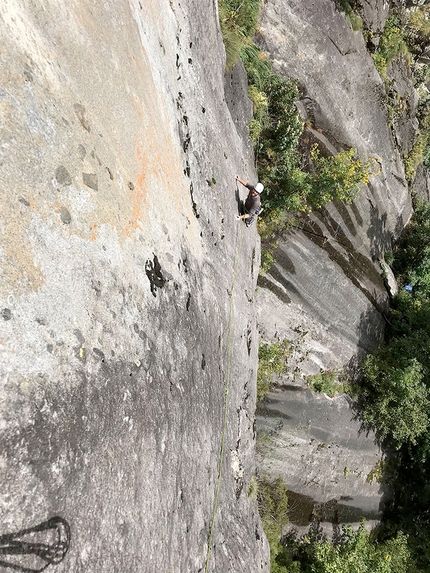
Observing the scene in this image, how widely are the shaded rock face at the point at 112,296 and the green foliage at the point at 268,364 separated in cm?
333

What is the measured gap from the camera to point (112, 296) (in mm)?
4523

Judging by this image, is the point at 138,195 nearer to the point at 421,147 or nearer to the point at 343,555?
the point at 343,555

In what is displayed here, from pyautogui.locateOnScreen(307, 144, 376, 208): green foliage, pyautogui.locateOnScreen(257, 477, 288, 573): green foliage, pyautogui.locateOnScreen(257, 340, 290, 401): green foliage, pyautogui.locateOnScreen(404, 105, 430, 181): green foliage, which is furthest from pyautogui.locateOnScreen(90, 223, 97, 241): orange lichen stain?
pyautogui.locateOnScreen(404, 105, 430, 181): green foliage

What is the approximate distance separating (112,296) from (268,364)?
25.4 ft

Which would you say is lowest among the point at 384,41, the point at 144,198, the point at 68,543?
the point at 68,543

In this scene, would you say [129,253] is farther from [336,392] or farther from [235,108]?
[336,392]

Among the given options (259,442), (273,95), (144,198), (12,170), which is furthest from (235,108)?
(259,442)

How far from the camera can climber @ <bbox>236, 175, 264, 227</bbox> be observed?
9672mm

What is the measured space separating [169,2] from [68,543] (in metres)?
7.97

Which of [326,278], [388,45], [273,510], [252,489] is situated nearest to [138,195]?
[252,489]

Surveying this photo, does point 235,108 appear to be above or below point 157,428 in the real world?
above

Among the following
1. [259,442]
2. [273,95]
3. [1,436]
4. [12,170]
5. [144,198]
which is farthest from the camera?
[273,95]

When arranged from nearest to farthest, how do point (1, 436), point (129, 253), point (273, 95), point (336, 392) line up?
point (1, 436), point (129, 253), point (273, 95), point (336, 392)

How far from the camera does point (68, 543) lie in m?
3.58
